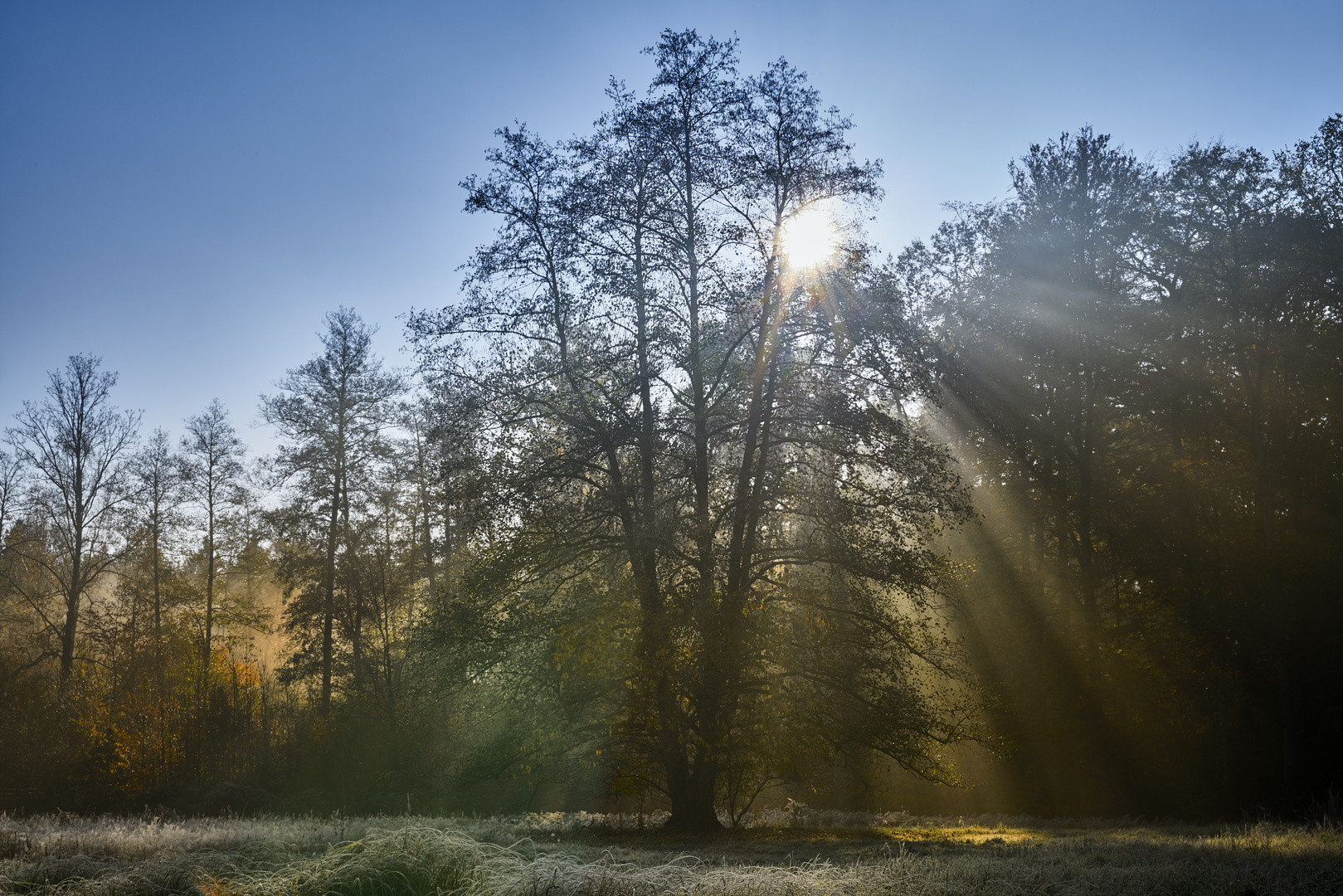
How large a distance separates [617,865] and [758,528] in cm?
698

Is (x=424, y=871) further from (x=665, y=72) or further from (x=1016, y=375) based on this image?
(x=1016, y=375)

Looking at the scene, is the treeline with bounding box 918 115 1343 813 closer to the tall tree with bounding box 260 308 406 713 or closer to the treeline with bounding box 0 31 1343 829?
the treeline with bounding box 0 31 1343 829

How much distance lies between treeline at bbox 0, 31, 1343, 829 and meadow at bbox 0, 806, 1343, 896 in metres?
2.88

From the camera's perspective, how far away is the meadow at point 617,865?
5.38 metres

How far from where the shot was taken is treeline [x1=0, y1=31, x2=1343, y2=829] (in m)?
11.7

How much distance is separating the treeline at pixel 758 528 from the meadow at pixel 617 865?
2.88 m

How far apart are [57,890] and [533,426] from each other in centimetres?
791

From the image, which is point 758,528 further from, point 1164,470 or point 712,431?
point 1164,470

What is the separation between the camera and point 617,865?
5.97 meters

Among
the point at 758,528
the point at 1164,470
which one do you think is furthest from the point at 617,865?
the point at 1164,470

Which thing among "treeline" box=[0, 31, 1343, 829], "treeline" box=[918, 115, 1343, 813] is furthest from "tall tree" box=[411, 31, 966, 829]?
"treeline" box=[918, 115, 1343, 813]

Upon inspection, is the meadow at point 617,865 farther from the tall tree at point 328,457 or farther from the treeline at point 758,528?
the tall tree at point 328,457

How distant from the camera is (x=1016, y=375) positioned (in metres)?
19.8

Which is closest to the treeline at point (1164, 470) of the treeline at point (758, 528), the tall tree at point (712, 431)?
the treeline at point (758, 528)
